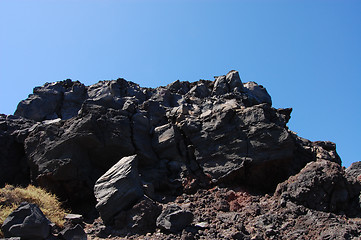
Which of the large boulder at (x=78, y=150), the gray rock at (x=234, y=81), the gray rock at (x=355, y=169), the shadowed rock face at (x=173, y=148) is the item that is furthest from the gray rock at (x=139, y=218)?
the gray rock at (x=234, y=81)

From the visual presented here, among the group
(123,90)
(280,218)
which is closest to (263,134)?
(280,218)

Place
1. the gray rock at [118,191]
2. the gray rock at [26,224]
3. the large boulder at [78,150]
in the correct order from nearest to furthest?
the gray rock at [26,224] → the gray rock at [118,191] → the large boulder at [78,150]

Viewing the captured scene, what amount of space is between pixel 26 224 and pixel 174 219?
592cm

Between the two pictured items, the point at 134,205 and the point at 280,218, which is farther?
the point at 134,205

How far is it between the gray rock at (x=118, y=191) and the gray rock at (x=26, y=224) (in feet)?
9.32

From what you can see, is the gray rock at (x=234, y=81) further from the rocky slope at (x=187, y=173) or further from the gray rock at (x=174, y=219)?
the gray rock at (x=174, y=219)

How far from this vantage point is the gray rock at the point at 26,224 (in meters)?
12.0

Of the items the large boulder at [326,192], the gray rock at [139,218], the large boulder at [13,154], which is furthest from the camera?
the large boulder at [13,154]

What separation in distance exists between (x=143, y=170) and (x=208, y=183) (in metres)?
4.10

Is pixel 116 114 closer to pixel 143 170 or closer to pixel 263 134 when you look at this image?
pixel 143 170

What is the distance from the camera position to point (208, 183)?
18.2 m

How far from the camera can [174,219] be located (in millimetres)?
13641

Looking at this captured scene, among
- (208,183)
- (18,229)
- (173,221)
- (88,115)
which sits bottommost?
(18,229)

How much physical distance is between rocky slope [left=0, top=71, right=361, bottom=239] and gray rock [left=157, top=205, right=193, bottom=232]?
0.04 m
